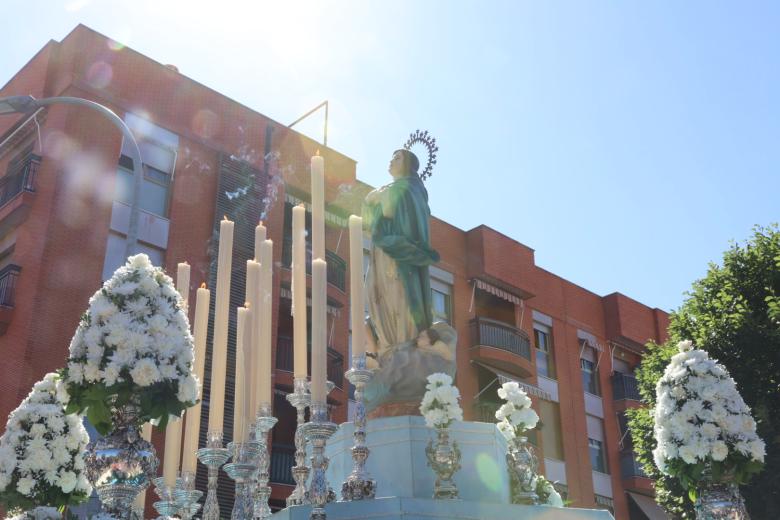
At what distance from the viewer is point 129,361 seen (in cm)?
556

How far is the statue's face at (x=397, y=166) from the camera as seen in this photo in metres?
10.8

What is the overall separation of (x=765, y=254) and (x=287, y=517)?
1659cm

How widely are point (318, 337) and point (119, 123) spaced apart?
25.4 feet

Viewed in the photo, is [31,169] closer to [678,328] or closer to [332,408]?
[332,408]

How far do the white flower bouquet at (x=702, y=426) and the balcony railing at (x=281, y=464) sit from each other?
18.6m

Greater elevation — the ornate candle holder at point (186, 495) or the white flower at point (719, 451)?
the white flower at point (719, 451)

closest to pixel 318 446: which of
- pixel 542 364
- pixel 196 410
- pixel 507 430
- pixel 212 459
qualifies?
pixel 212 459

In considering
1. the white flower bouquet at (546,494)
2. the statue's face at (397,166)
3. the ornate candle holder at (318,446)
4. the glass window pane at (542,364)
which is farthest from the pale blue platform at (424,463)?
the glass window pane at (542,364)

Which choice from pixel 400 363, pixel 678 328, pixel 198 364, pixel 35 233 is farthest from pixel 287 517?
pixel 35 233

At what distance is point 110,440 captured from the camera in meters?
5.54

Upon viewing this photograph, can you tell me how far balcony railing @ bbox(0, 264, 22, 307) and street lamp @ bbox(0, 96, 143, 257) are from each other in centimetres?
924

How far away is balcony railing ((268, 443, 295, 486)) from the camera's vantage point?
2517 cm

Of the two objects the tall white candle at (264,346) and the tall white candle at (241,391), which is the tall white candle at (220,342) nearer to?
the tall white candle at (241,391)

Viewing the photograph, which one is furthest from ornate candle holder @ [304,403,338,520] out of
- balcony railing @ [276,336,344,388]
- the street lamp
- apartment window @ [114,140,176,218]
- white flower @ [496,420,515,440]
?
balcony railing @ [276,336,344,388]
